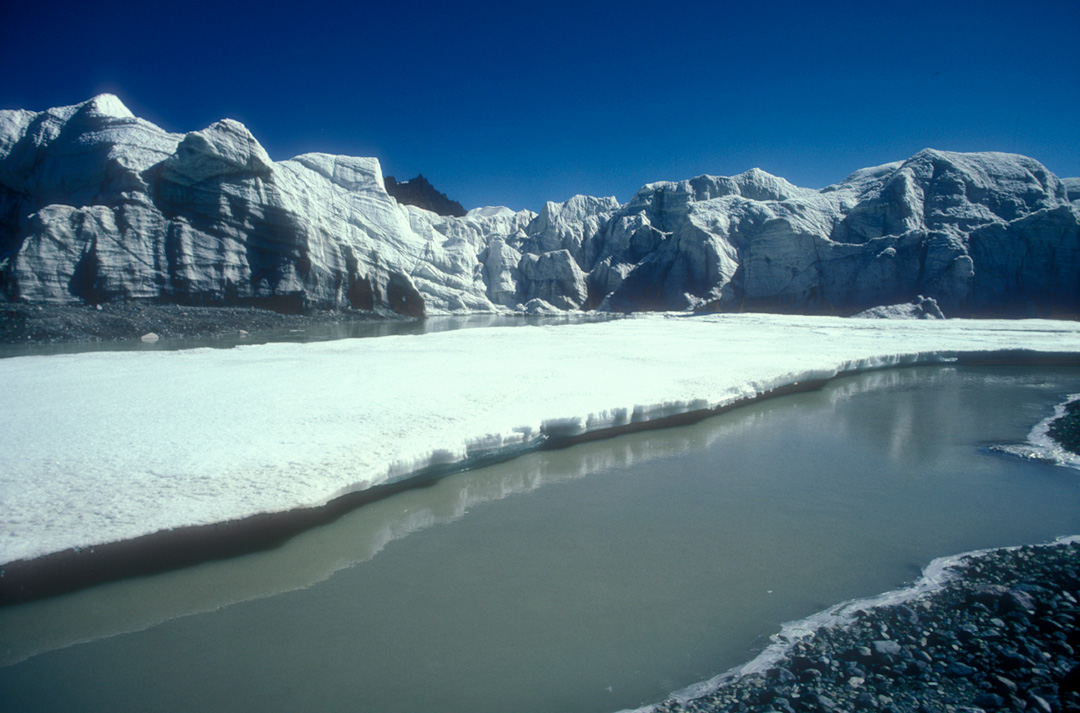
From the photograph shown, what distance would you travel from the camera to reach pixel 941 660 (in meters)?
2.50

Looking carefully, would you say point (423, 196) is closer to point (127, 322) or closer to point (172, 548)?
point (127, 322)

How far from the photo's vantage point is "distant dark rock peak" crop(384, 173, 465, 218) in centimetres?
8000

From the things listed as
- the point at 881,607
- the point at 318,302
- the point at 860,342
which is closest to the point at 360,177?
the point at 318,302

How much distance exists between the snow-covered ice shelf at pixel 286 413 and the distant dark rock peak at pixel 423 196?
242 feet

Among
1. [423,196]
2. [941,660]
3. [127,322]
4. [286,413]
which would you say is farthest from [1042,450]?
[423,196]

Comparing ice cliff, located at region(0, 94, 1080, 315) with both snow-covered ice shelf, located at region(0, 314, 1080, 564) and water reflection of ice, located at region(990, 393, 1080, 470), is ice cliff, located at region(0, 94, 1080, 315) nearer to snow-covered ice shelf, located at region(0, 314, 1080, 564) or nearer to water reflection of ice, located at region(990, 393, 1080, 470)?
snow-covered ice shelf, located at region(0, 314, 1080, 564)

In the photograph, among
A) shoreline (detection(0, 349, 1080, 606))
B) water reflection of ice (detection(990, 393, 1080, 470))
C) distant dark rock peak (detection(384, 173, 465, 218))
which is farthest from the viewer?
distant dark rock peak (detection(384, 173, 465, 218))

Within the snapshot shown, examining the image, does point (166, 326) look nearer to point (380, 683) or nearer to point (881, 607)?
point (380, 683)

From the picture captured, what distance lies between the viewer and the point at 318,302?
2481 cm

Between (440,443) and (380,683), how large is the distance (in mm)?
2380

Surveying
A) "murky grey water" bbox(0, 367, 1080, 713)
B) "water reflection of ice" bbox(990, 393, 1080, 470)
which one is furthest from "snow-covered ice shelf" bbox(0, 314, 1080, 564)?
"water reflection of ice" bbox(990, 393, 1080, 470)

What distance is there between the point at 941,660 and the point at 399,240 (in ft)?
136

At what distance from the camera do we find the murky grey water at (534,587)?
2.49 m

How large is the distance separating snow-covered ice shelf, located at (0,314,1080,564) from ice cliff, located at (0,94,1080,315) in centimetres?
1377
